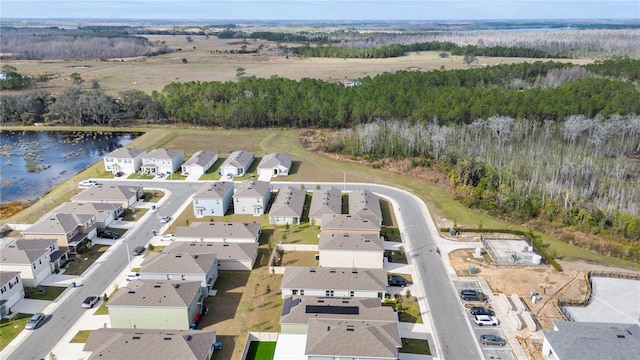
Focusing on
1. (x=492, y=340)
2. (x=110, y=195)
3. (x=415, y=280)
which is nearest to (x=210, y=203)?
(x=110, y=195)

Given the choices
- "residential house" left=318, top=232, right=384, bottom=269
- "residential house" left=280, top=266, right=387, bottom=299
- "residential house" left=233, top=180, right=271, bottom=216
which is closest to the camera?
"residential house" left=280, top=266, right=387, bottom=299

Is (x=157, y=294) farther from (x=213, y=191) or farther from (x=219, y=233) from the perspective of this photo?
(x=213, y=191)

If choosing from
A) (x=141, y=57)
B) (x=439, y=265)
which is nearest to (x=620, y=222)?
(x=439, y=265)

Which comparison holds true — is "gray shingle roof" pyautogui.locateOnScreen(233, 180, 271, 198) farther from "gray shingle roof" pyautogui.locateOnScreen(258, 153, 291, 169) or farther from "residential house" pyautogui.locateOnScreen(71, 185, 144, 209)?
"residential house" pyautogui.locateOnScreen(71, 185, 144, 209)

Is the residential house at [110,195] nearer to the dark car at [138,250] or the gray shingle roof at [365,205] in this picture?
the dark car at [138,250]

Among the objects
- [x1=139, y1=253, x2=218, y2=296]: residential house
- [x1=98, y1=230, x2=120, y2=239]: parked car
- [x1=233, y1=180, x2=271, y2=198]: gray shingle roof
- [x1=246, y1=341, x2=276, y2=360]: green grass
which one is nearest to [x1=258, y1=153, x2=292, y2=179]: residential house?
[x1=233, y1=180, x2=271, y2=198]: gray shingle roof

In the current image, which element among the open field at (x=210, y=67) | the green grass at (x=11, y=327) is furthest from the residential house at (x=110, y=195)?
the open field at (x=210, y=67)
